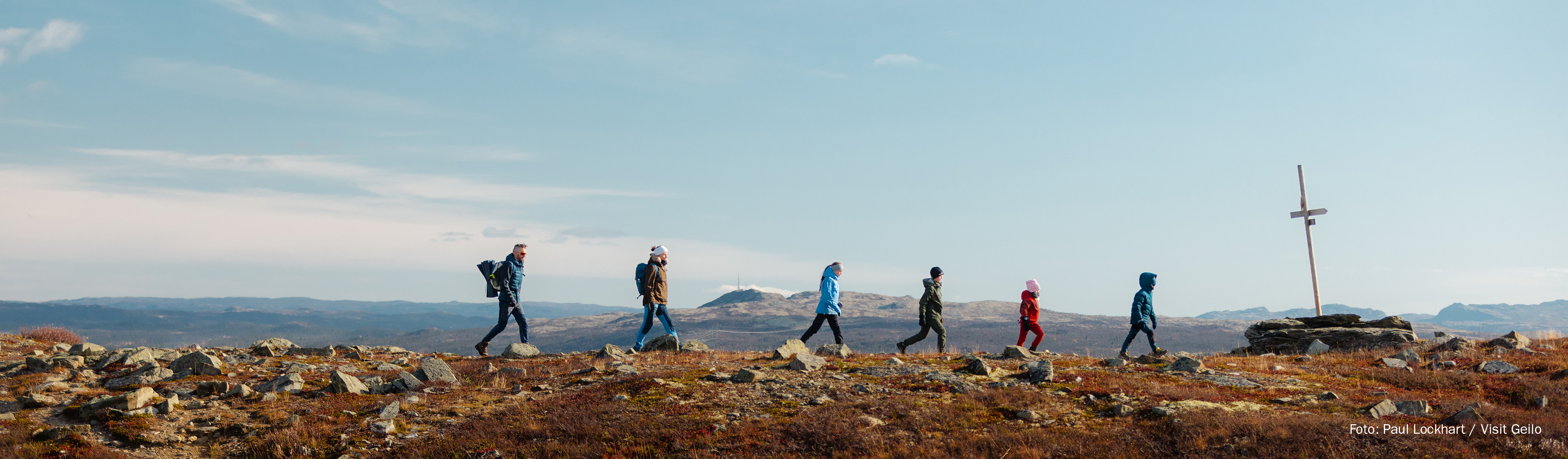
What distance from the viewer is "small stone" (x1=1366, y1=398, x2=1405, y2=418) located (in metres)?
10.9

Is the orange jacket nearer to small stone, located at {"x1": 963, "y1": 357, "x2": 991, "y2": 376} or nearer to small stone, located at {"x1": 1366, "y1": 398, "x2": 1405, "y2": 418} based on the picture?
small stone, located at {"x1": 963, "y1": 357, "x2": 991, "y2": 376}

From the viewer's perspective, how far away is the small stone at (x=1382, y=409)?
10914 mm

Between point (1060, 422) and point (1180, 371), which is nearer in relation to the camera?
point (1060, 422)

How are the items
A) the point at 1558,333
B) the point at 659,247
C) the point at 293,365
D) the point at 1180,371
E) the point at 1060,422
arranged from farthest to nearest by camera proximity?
the point at 1558,333
the point at 659,247
the point at 293,365
the point at 1180,371
the point at 1060,422

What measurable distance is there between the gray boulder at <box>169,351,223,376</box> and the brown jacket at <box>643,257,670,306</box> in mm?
8803

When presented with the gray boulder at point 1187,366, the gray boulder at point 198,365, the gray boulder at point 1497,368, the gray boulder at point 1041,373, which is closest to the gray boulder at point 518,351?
the gray boulder at point 198,365

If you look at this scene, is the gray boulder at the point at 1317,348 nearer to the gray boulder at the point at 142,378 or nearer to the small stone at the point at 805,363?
the small stone at the point at 805,363

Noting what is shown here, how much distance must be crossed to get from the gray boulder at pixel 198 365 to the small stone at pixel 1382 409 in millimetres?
19111

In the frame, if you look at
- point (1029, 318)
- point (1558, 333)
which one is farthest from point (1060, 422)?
point (1558, 333)

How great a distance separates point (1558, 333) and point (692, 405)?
2733cm

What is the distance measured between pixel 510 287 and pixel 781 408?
10.3m

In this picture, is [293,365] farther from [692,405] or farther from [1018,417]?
[1018,417]

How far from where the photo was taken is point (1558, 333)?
984 inches

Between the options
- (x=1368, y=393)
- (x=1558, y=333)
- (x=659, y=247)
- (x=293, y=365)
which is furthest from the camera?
(x=1558, y=333)
